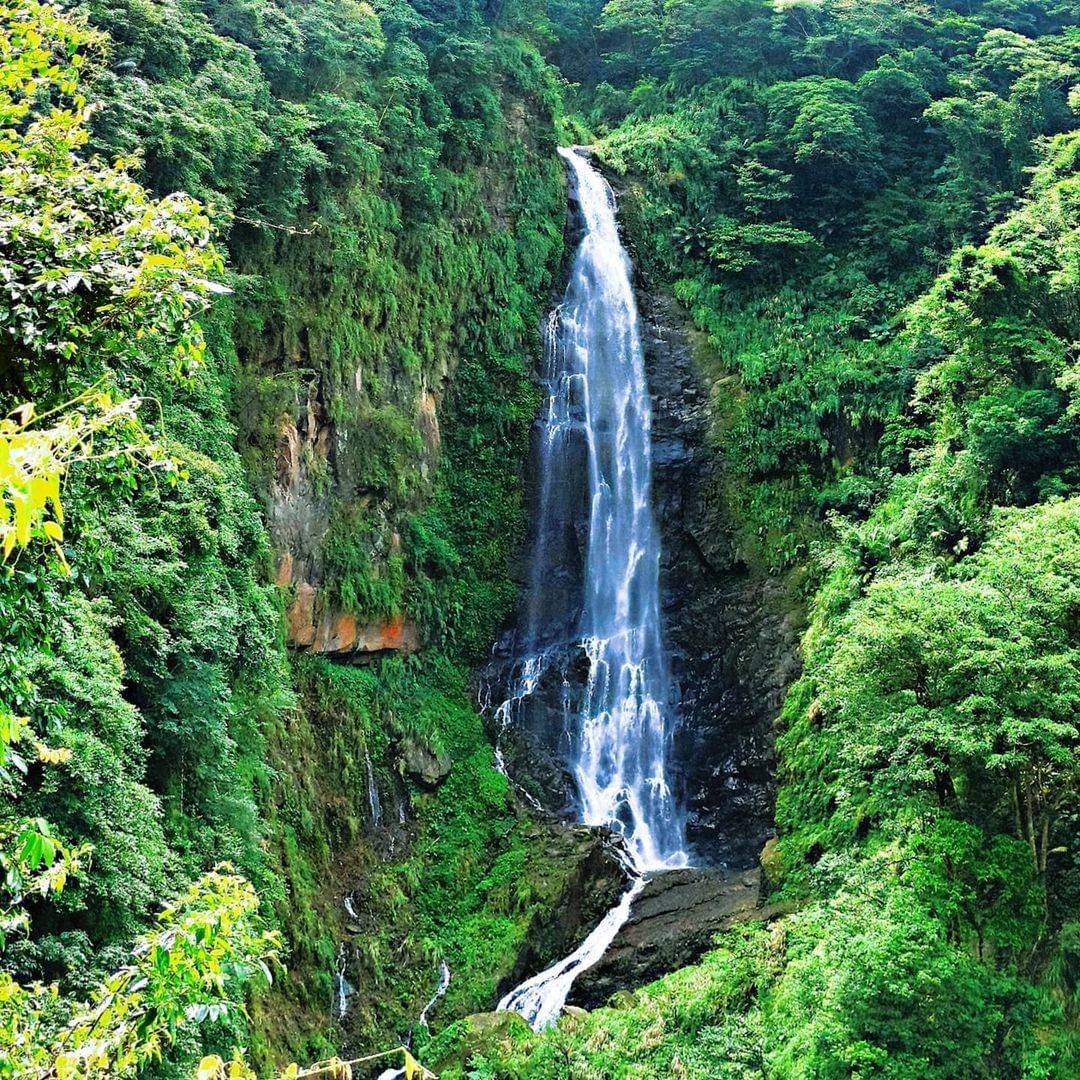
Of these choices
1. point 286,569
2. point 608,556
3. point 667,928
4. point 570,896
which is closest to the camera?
point 667,928

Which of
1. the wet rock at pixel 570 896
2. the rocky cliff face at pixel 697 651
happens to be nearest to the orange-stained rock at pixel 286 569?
the rocky cliff face at pixel 697 651

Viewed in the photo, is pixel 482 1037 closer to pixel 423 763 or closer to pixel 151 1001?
pixel 423 763

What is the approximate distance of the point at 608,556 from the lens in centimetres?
1870

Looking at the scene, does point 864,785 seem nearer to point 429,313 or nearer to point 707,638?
point 707,638

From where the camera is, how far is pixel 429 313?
18094mm

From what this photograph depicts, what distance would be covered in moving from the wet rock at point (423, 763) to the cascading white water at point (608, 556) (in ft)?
5.55

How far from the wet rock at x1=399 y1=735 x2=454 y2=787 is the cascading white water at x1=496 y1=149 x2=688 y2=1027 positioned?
169 cm

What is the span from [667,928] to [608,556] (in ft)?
25.1

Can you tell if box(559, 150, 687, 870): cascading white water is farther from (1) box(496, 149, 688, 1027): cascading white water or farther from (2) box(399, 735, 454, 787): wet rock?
(2) box(399, 735, 454, 787): wet rock

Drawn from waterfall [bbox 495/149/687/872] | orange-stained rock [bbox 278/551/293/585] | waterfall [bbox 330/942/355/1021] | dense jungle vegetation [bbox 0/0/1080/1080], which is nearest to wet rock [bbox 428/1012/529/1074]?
dense jungle vegetation [bbox 0/0/1080/1080]

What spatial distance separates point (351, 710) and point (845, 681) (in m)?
8.05

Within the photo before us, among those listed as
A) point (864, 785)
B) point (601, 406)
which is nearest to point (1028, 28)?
point (601, 406)

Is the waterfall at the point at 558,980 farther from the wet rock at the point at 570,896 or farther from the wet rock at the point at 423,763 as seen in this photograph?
the wet rock at the point at 423,763

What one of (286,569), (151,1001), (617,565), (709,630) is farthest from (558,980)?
(151,1001)
